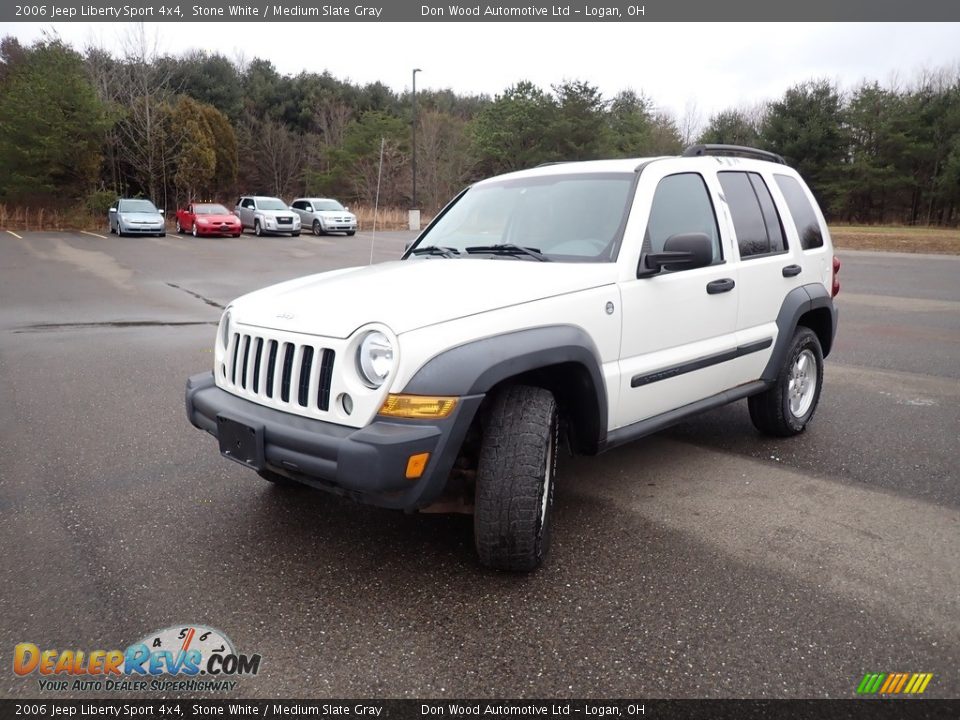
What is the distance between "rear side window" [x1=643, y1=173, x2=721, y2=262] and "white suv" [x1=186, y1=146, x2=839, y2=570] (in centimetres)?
1

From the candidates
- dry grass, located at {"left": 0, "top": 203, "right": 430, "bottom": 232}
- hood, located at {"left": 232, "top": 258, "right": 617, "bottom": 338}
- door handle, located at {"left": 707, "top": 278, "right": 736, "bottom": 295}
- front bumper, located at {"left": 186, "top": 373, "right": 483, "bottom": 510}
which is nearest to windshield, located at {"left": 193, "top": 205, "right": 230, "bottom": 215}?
dry grass, located at {"left": 0, "top": 203, "right": 430, "bottom": 232}

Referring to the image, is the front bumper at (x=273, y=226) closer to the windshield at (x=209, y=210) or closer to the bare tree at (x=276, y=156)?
the windshield at (x=209, y=210)

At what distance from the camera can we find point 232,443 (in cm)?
313

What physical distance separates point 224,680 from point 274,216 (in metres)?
28.3

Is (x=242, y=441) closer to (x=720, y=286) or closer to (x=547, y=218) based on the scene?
(x=547, y=218)

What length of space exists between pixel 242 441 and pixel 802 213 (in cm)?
414

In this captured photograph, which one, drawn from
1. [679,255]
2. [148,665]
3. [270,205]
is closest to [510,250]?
[679,255]

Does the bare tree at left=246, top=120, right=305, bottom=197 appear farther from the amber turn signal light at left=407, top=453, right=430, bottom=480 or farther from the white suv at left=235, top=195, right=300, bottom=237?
the amber turn signal light at left=407, top=453, right=430, bottom=480

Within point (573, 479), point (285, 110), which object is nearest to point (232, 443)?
point (573, 479)

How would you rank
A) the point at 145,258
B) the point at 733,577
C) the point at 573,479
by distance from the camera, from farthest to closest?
the point at 145,258, the point at 573,479, the point at 733,577

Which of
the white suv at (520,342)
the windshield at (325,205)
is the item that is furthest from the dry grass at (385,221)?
the white suv at (520,342)

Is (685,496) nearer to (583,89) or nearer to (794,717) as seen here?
(794,717)

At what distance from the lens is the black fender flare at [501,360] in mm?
2787

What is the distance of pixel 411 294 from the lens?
122 inches
